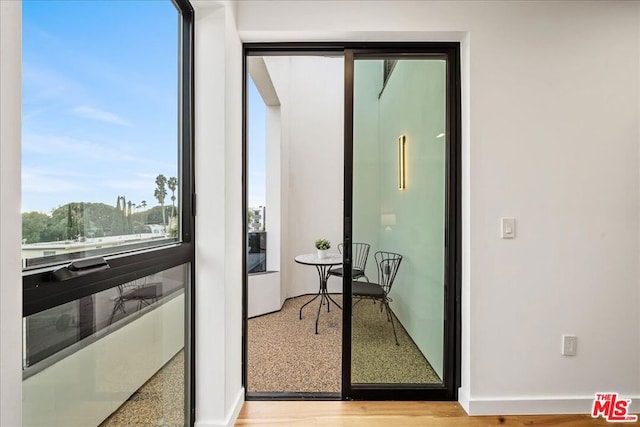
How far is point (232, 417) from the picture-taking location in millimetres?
1698

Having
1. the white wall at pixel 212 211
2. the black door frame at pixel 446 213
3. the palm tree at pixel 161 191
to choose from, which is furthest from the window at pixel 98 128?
the black door frame at pixel 446 213

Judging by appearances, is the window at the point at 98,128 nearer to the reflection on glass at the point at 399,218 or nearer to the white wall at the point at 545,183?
the white wall at the point at 545,183

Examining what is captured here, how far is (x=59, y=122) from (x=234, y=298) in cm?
123

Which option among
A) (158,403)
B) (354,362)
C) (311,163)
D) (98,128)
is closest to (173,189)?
(98,128)

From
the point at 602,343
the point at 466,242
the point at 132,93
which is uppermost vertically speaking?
the point at 132,93

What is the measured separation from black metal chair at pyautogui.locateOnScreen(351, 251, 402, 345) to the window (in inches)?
51.5

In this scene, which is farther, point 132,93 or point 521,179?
point 521,179

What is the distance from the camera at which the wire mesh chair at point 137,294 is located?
112 cm

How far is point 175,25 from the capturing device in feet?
4.94

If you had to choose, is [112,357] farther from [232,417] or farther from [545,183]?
[545,183]

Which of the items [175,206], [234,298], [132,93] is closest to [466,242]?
[234,298]

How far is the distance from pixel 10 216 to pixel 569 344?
2.60 metres

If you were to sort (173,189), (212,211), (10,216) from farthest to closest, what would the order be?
1. (212,211)
2. (173,189)
3. (10,216)

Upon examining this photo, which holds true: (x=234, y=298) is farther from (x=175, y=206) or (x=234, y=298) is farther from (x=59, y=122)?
(x=59, y=122)
